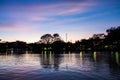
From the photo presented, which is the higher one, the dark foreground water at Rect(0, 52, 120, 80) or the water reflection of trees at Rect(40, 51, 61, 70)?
the water reflection of trees at Rect(40, 51, 61, 70)

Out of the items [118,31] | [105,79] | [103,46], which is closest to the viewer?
[105,79]

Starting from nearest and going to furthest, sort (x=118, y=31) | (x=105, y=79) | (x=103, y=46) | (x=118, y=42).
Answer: (x=105, y=79), (x=118, y=31), (x=118, y=42), (x=103, y=46)

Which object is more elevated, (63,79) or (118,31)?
(118,31)

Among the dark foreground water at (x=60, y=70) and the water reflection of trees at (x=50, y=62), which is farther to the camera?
the water reflection of trees at (x=50, y=62)

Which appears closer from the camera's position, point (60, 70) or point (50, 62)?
point (60, 70)

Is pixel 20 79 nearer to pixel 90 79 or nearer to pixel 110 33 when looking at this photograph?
pixel 90 79

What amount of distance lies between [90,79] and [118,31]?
126 meters

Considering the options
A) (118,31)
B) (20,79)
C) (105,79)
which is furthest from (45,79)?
(118,31)

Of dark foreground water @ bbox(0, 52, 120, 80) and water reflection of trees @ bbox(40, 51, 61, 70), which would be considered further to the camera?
water reflection of trees @ bbox(40, 51, 61, 70)

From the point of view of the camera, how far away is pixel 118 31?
141m

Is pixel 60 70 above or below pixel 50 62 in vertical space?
below

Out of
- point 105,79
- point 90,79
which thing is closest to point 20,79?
point 90,79

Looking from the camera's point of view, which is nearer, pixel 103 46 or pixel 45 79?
pixel 45 79

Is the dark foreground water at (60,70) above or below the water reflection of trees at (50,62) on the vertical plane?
below
